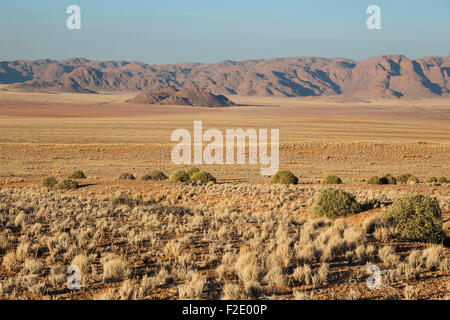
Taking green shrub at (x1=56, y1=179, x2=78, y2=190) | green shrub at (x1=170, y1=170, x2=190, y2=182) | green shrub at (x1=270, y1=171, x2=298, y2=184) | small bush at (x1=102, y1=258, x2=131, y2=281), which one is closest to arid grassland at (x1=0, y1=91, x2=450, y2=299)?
small bush at (x1=102, y1=258, x2=131, y2=281)

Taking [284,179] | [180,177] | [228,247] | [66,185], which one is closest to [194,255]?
[228,247]

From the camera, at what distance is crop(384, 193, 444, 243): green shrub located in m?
11.0

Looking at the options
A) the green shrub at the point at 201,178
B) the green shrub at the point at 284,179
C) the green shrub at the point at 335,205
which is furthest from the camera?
the green shrub at the point at 201,178

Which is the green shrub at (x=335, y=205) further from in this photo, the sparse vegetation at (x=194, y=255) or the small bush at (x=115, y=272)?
the small bush at (x=115, y=272)

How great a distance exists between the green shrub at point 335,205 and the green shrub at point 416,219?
89.2 inches

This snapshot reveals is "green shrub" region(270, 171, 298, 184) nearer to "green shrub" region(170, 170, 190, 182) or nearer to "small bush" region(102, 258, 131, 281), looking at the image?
"green shrub" region(170, 170, 190, 182)

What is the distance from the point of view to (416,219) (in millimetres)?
11234

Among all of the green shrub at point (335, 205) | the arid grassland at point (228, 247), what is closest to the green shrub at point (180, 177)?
the arid grassland at point (228, 247)

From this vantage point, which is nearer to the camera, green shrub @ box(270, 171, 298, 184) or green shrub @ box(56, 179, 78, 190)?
green shrub @ box(56, 179, 78, 190)

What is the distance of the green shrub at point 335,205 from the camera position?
47.6 feet

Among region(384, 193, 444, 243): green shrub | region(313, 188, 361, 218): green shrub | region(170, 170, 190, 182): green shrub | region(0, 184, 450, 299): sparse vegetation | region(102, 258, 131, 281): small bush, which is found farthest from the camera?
region(170, 170, 190, 182): green shrub

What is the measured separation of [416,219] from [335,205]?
358 cm

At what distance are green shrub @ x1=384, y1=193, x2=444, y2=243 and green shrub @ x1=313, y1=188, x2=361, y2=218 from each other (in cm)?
A: 226

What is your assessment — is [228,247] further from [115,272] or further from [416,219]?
[416,219]
